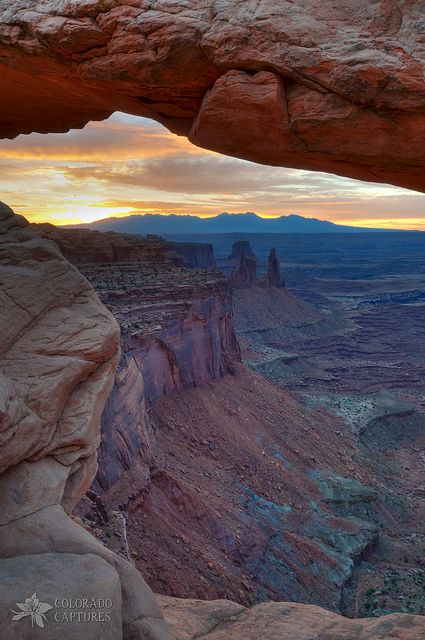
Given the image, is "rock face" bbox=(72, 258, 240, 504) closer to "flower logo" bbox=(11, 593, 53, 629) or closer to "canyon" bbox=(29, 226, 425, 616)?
"canyon" bbox=(29, 226, 425, 616)

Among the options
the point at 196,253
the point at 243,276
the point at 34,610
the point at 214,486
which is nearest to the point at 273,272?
the point at 243,276

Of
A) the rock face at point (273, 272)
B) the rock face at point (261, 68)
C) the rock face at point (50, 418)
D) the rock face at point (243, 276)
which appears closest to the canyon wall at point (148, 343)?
the rock face at point (50, 418)

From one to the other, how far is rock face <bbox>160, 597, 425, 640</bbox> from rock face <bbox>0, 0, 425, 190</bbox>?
589cm

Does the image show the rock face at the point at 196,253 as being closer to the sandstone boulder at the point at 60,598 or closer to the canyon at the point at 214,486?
the canyon at the point at 214,486

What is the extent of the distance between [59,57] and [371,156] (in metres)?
4.01

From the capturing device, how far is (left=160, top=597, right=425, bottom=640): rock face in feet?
24.3

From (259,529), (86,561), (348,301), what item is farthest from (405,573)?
(348,301)

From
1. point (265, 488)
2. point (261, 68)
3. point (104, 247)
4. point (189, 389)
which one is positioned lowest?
point (265, 488)

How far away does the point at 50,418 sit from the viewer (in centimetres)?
711

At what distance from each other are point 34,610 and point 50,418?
231 centimetres

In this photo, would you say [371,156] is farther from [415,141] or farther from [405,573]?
[405,573]

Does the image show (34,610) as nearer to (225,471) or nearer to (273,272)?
(225,471)

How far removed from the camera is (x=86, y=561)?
601 cm

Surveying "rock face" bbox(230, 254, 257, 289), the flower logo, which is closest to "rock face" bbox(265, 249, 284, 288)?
"rock face" bbox(230, 254, 257, 289)
